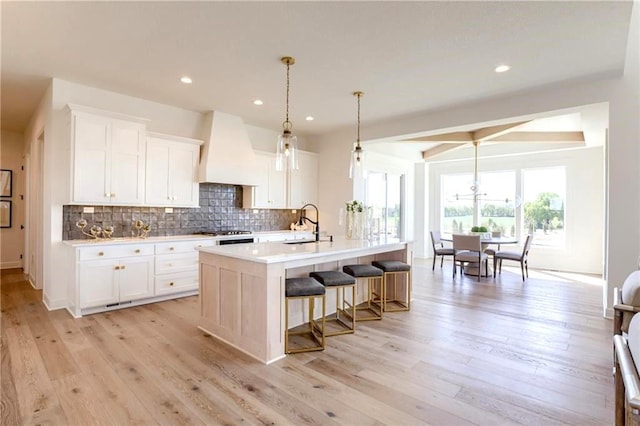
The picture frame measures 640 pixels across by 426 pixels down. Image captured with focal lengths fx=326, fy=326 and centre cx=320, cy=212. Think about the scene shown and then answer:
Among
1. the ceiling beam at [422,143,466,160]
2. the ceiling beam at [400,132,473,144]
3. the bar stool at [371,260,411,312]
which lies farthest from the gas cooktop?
the ceiling beam at [422,143,466,160]

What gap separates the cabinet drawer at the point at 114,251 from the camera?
3.76 metres

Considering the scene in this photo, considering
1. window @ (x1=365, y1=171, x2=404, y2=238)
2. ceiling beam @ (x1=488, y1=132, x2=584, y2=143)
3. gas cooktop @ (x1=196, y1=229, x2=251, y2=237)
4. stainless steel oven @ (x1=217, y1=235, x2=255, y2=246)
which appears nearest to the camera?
stainless steel oven @ (x1=217, y1=235, x2=255, y2=246)

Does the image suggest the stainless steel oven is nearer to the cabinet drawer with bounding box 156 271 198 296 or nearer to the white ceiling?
the cabinet drawer with bounding box 156 271 198 296

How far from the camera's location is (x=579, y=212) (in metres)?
6.76

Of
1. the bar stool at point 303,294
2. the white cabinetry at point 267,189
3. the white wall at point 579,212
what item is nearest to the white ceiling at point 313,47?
the white cabinetry at point 267,189

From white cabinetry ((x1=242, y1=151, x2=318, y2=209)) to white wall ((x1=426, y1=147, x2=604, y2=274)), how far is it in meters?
4.82

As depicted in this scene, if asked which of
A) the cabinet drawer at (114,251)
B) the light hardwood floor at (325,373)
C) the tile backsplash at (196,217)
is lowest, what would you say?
the light hardwood floor at (325,373)

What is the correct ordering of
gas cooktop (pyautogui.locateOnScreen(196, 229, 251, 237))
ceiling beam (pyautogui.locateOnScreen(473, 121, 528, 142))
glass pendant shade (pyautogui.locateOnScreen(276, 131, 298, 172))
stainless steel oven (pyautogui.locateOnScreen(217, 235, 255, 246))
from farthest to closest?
ceiling beam (pyautogui.locateOnScreen(473, 121, 528, 142)) < gas cooktop (pyautogui.locateOnScreen(196, 229, 251, 237)) < stainless steel oven (pyautogui.locateOnScreen(217, 235, 255, 246)) < glass pendant shade (pyautogui.locateOnScreen(276, 131, 298, 172))

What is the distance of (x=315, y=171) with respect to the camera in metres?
6.79

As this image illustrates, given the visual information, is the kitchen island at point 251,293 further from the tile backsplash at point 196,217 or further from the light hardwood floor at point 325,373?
the tile backsplash at point 196,217

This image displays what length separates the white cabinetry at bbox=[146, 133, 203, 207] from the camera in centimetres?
458

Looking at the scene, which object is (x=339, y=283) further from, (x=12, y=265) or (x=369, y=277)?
(x=12, y=265)

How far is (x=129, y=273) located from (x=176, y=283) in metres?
0.61

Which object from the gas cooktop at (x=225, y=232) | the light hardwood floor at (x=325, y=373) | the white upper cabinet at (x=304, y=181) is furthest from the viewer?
the white upper cabinet at (x=304, y=181)
